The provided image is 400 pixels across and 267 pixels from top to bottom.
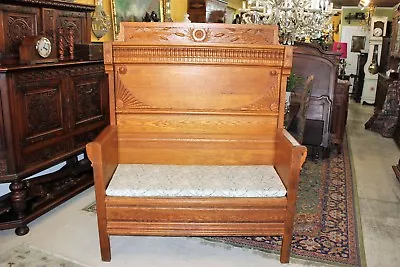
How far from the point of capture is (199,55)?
2496 millimetres

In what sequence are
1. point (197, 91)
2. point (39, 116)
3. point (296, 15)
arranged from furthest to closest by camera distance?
1. point (296, 15)
2. point (39, 116)
3. point (197, 91)

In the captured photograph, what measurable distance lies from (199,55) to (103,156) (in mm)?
920

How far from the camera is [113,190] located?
2213mm

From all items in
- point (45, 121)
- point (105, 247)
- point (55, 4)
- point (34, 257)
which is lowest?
point (34, 257)

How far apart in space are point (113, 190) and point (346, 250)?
5.23ft

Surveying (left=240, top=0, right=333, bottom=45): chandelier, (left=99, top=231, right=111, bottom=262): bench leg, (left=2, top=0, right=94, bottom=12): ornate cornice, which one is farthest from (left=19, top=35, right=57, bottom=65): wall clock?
(left=240, top=0, right=333, bottom=45): chandelier

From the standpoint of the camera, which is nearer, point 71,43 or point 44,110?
point 44,110

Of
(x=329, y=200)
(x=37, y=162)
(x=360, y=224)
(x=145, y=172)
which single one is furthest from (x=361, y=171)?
(x=37, y=162)

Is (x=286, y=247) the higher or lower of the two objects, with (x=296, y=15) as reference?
lower

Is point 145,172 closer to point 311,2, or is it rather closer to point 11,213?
point 11,213

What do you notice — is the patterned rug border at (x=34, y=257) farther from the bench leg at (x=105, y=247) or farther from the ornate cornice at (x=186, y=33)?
the ornate cornice at (x=186, y=33)

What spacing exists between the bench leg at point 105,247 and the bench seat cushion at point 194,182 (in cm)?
28

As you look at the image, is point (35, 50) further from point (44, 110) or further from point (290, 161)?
point (290, 161)

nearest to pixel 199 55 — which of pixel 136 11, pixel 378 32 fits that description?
pixel 136 11
